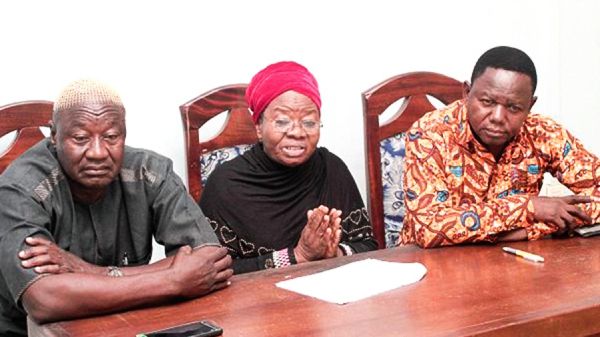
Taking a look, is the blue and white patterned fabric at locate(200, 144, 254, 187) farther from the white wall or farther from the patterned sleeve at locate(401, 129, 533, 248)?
the patterned sleeve at locate(401, 129, 533, 248)

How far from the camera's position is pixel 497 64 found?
2238mm

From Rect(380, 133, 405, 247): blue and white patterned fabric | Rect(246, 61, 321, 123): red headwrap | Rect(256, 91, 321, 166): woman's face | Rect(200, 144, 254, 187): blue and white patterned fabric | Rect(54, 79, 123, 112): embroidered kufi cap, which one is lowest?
Rect(380, 133, 405, 247): blue and white patterned fabric

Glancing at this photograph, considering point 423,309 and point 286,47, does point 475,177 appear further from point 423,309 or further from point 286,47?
point 286,47

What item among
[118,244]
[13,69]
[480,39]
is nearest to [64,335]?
[118,244]

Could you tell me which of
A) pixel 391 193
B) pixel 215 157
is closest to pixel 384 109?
pixel 391 193

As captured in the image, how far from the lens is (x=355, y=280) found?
6.03 feet

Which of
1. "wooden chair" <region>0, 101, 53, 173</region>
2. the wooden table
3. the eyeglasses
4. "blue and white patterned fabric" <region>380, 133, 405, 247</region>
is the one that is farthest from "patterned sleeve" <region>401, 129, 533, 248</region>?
"wooden chair" <region>0, 101, 53, 173</region>

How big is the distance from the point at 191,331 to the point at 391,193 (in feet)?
4.73

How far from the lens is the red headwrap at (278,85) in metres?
2.43

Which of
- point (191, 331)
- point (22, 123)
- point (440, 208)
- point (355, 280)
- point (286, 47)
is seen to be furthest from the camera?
point (286, 47)

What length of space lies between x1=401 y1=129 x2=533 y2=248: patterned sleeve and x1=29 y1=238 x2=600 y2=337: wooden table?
20 cm

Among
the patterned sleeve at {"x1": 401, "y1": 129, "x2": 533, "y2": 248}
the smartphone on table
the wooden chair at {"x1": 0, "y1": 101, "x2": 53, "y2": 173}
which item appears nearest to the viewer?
the smartphone on table

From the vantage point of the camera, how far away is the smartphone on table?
1.48 meters

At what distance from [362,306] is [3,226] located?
79 cm
